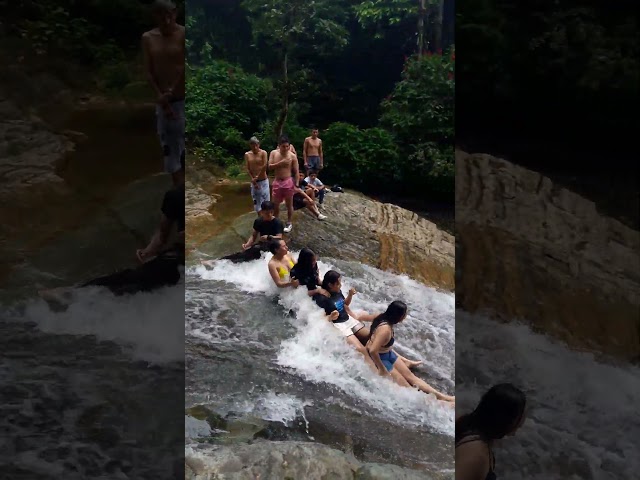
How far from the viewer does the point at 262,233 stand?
12.2 feet

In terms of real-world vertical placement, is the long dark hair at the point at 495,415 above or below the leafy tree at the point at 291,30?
below

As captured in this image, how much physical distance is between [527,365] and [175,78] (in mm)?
2923

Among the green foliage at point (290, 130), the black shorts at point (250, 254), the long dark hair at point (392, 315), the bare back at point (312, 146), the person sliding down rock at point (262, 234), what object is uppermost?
the green foliage at point (290, 130)

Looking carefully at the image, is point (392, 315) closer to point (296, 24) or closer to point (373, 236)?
point (373, 236)

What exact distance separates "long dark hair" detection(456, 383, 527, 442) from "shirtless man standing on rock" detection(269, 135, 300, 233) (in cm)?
175

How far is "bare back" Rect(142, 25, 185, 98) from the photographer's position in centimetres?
328

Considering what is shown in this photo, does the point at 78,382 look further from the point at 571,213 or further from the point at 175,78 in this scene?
the point at 571,213

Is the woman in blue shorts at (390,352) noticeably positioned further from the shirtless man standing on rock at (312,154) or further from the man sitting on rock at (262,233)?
the shirtless man standing on rock at (312,154)

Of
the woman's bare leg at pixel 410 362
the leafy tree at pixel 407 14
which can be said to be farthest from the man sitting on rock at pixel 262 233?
the leafy tree at pixel 407 14

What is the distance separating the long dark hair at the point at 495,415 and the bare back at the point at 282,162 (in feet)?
6.63

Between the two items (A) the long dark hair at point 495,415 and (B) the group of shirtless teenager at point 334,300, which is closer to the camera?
(A) the long dark hair at point 495,415

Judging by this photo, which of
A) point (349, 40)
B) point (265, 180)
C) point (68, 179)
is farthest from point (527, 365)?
point (68, 179)

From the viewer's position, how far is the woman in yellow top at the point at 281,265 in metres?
3.68

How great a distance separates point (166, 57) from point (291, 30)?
947mm
